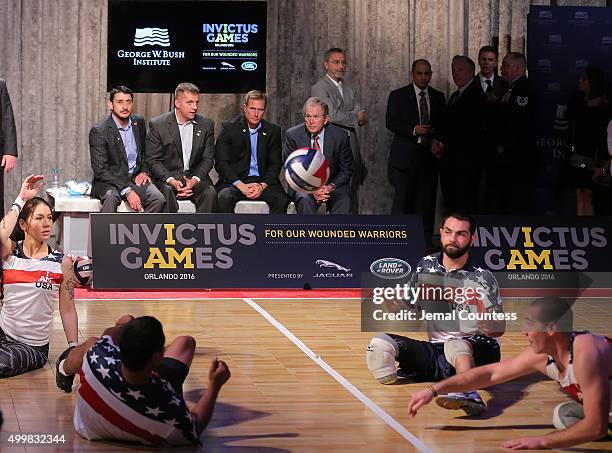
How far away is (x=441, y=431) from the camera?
261 inches

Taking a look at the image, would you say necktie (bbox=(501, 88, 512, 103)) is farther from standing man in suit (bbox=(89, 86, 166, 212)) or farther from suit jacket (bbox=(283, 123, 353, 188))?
standing man in suit (bbox=(89, 86, 166, 212))

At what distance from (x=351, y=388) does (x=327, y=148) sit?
6130 mm

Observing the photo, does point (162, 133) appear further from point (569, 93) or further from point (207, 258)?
point (569, 93)

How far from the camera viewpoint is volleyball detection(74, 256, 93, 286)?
39.3 ft

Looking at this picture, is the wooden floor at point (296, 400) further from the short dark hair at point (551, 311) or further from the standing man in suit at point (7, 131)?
the standing man in suit at point (7, 131)

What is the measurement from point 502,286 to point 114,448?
7.08 m

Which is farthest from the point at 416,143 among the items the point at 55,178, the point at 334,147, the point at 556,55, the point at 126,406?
the point at 126,406

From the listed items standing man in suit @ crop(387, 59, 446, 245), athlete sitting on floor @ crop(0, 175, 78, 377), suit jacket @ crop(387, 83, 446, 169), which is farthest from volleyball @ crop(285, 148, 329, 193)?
athlete sitting on floor @ crop(0, 175, 78, 377)

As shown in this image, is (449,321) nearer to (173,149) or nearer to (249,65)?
(173,149)

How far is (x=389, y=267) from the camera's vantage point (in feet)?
41.1

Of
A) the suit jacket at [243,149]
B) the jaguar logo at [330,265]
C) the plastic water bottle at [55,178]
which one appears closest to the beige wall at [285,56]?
the plastic water bottle at [55,178]

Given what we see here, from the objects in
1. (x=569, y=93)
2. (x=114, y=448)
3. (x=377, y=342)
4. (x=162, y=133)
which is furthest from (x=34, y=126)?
(x=114, y=448)

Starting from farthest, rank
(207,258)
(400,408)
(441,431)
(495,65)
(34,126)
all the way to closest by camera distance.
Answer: (34,126) < (495,65) < (207,258) < (400,408) < (441,431)

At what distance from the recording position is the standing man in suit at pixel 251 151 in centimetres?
1359
